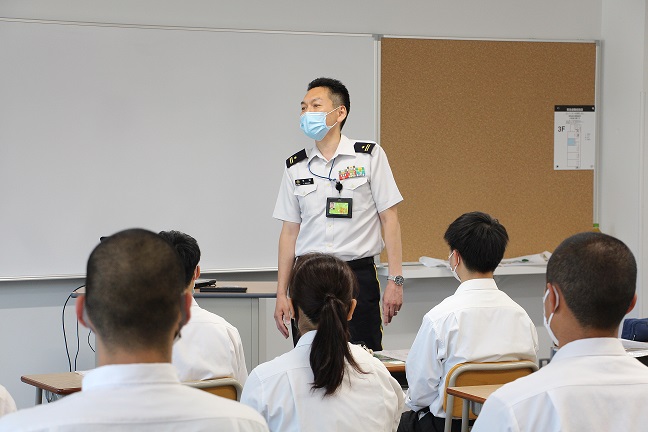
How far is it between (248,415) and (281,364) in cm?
85

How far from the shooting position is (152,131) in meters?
5.16

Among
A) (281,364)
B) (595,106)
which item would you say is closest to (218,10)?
(595,106)

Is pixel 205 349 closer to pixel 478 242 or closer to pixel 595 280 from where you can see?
pixel 478 242

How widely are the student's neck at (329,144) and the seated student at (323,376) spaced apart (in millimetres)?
1822

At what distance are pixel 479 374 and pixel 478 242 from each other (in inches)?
21.6

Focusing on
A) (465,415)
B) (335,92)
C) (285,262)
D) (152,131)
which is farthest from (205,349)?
(152,131)

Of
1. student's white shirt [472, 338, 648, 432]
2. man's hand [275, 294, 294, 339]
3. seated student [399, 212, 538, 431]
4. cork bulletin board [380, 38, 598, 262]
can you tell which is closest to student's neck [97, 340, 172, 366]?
student's white shirt [472, 338, 648, 432]

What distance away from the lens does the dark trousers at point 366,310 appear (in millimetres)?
3885

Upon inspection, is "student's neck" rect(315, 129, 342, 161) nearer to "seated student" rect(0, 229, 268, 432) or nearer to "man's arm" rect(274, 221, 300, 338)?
"man's arm" rect(274, 221, 300, 338)

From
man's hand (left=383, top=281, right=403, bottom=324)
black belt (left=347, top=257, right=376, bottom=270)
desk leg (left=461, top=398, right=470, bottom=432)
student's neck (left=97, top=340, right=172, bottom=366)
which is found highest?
student's neck (left=97, top=340, right=172, bottom=366)

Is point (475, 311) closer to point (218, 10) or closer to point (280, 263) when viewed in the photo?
point (280, 263)

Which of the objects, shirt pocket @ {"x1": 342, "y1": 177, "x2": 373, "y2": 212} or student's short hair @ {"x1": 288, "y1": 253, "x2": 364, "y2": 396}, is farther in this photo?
shirt pocket @ {"x1": 342, "y1": 177, "x2": 373, "y2": 212}

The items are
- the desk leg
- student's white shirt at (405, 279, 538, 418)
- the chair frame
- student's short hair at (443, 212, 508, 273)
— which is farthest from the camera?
student's short hair at (443, 212, 508, 273)

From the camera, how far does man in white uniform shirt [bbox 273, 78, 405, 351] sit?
392 cm
